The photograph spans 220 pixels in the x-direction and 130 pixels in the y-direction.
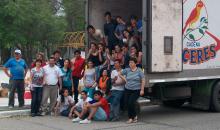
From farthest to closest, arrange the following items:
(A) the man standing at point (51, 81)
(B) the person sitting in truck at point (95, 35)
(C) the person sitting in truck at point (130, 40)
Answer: (B) the person sitting in truck at point (95, 35)
(A) the man standing at point (51, 81)
(C) the person sitting in truck at point (130, 40)

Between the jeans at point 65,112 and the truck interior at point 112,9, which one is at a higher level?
the truck interior at point 112,9

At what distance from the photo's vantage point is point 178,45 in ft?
38.9

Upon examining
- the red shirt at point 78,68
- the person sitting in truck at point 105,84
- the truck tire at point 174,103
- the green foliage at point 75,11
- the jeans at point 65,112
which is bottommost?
the jeans at point 65,112

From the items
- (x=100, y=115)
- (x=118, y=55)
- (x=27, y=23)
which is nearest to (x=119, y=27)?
(x=118, y=55)

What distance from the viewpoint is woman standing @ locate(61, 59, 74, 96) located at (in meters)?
13.2

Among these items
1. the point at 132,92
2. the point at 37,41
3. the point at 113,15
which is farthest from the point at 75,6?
the point at 132,92

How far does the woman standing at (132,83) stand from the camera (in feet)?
36.8

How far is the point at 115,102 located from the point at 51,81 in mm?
1979

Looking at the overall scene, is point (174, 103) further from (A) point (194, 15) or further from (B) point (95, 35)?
(A) point (194, 15)

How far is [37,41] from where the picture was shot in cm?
3847

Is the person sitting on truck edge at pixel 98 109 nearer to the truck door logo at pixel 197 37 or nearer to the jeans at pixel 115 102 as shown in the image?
the jeans at pixel 115 102

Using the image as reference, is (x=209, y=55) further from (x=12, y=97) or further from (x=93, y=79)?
(x=12, y=97)

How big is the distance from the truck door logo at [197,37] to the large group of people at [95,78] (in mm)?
1249

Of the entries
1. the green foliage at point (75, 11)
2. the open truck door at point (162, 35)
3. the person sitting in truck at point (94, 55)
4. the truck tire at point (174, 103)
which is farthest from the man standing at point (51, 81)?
the green foliage at point (75, 11)
